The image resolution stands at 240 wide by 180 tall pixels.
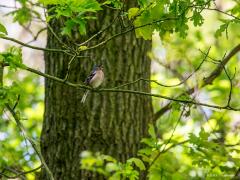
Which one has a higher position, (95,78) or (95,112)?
(95,78)

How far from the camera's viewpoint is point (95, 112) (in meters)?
3.65

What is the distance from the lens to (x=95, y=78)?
353 cm

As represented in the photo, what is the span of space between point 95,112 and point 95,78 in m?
0.27

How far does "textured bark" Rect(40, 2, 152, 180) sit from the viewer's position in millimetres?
3598

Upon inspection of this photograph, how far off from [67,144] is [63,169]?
0.18m

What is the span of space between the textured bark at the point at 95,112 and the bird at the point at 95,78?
8 cm

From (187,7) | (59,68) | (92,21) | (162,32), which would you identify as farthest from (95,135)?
(187,7)

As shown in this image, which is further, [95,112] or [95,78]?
[95,112]

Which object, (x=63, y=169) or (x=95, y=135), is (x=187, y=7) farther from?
(x=63, y=169)

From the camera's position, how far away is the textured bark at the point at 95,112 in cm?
360

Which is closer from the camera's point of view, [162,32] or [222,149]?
[162,32]

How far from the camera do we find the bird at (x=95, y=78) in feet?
11.5

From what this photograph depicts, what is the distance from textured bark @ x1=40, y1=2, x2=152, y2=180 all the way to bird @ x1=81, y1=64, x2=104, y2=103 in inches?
3.1

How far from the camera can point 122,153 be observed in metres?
3.64
